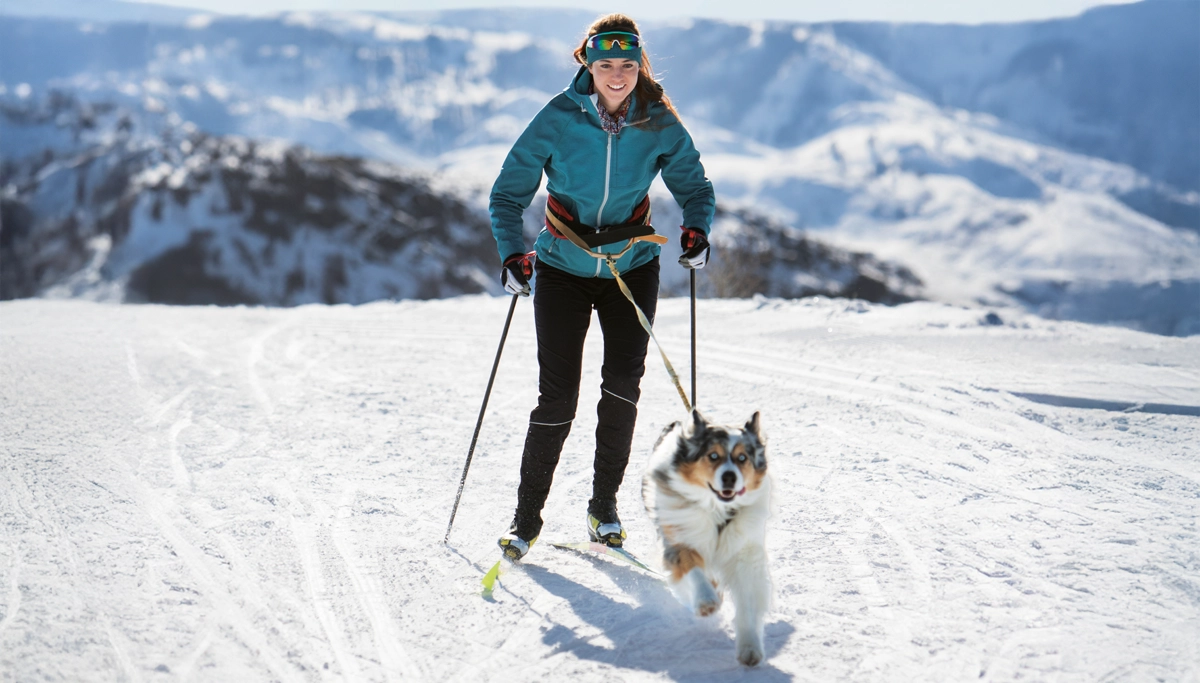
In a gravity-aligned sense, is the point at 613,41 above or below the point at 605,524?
above

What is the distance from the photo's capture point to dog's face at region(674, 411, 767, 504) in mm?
2719

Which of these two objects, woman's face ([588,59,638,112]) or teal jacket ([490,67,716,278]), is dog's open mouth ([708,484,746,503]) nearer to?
teal jacket ([490,67,716,278])

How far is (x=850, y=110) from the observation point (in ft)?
373

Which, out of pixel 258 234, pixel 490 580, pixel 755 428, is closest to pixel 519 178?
pixel 755 428

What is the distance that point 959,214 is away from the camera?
76.8 m

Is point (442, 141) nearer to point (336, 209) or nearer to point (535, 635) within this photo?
point (336, 209)

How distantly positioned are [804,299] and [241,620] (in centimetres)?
800

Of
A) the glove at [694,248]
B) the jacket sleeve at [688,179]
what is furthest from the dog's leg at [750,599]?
the jacket sleeve at [688,179]

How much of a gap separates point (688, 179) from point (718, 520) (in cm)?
153

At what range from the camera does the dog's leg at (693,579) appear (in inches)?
108

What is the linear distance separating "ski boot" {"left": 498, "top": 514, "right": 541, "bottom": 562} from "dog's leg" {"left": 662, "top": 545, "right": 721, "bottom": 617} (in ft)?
2.70

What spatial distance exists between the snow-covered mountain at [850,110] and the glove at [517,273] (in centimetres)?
3989

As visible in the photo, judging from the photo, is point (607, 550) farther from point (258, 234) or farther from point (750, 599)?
point (258, 234)

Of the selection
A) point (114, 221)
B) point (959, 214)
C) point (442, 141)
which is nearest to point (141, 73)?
point (442, 141)
